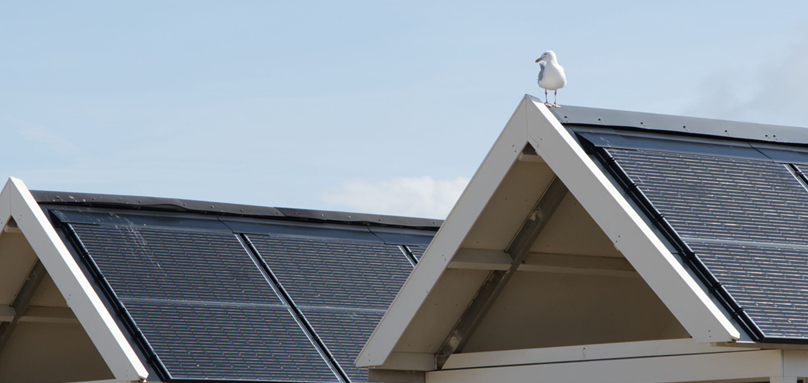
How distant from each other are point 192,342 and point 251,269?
183 centimetres

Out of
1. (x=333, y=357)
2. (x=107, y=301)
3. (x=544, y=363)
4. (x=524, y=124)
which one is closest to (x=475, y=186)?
(x=524, y=124)

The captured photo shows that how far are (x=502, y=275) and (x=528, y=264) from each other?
0.88ft

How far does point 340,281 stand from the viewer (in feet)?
48.2

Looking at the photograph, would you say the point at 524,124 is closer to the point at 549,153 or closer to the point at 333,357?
the point at 549,153

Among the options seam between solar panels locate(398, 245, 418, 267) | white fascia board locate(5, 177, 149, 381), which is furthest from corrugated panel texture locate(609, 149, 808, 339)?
seam between solar panels locate(398, 245, 418, 267)

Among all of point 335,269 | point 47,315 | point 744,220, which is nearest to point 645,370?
point 744,220

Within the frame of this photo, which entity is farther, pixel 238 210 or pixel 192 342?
pixel 238 210

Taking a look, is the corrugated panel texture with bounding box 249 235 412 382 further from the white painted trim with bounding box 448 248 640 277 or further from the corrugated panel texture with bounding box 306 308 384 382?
the white painted trim with bounding box 448 248 640 277

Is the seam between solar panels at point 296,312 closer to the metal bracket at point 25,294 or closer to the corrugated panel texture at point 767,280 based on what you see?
the metal bracket at point 25,294

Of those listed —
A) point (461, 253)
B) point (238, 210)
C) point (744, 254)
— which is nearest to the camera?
point (744, 254)

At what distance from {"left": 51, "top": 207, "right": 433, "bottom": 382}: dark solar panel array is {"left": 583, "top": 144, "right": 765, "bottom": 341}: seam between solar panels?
4.76 meters

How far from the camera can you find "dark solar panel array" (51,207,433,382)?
41.3 feet

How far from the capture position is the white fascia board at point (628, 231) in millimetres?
7969

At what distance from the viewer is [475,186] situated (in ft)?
31.7
